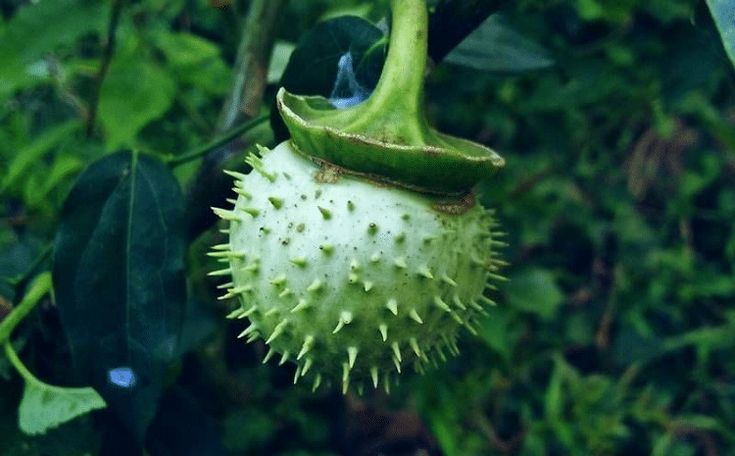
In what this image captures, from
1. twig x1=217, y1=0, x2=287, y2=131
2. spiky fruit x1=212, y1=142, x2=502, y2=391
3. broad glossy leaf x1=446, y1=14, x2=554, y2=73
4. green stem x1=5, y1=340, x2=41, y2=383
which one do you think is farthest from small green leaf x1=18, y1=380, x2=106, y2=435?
broad glossy leaf x1=446, y1=14, x2=554, y2=73

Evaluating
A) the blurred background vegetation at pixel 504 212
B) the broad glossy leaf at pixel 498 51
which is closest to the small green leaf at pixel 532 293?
the blurred background vegetation at pixel 504 212

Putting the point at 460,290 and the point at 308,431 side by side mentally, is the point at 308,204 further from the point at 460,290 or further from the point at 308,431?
the point at 308,431

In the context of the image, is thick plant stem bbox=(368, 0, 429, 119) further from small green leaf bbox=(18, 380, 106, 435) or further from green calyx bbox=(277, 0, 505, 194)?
small green leaf bbox=(18, 380, 106, 435)

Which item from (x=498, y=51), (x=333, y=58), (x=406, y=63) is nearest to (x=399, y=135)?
(x=406, y=63)

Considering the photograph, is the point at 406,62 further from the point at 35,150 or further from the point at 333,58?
the point at 35,150

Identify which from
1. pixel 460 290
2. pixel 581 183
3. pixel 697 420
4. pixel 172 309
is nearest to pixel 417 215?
pixel 460 290
